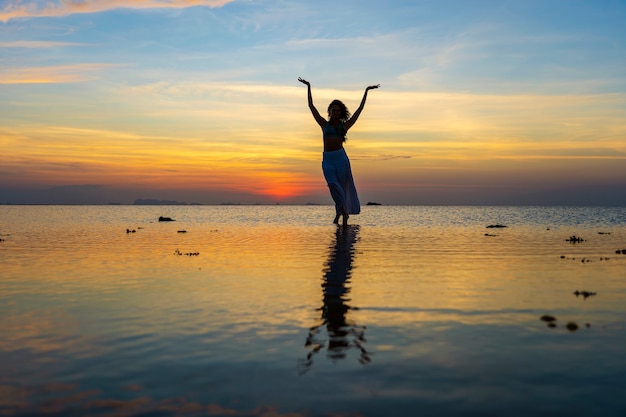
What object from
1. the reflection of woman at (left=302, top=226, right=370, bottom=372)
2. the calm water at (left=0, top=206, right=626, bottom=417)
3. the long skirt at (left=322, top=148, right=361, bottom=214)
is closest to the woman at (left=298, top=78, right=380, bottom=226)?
the long skirt at (left=322, top=148, right=361, bottom=214)

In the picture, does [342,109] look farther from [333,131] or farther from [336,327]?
[336,327]

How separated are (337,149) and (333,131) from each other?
4.07ft

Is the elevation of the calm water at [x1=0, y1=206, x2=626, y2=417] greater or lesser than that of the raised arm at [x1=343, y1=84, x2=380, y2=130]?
lesser

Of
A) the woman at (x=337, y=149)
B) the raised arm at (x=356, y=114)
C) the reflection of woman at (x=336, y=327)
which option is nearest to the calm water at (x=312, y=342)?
the reflection of woman at (x=336, y=327)

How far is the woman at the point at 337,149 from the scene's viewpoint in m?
32.5

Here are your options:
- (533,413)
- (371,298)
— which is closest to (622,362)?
(533,413)

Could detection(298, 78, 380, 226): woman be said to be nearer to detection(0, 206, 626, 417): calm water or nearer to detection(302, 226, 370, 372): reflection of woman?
detection(0, 206, 626, 417): calm water

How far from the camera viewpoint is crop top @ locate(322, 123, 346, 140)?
32.7 meters

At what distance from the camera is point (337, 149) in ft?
110

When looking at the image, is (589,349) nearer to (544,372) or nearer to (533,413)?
(544,372)

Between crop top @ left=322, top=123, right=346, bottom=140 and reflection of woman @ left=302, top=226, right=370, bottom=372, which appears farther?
crop top @ left=322, top=123, right=346, bottom=140

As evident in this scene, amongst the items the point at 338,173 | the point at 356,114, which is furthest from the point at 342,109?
the point at 338,173

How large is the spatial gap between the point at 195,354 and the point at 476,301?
5830mm

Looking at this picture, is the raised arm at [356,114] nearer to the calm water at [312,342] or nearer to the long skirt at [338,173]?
the long skirt at [338,173]
